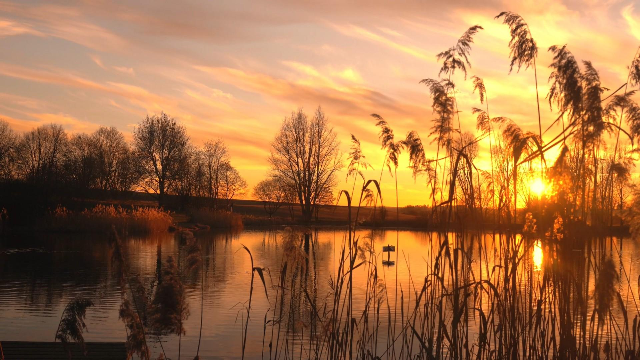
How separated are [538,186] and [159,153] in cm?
4665

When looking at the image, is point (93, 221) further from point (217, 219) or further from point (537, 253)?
point (537, 253)

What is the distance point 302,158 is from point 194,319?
31170 mm

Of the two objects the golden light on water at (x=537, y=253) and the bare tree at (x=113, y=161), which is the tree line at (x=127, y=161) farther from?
the golden light on water at (x=537, y=253)

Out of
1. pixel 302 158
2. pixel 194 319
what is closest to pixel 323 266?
pixel 194 319

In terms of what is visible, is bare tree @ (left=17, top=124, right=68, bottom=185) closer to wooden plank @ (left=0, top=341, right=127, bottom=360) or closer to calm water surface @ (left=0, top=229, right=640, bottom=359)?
calm water surface @ (left=0, top=229, right=640, bottom=359)

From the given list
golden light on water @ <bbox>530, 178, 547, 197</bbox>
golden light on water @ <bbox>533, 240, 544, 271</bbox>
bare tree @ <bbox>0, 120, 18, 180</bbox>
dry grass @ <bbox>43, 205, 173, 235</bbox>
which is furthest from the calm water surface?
bare tree @ <bbox>0, 120, 18, 180</bbox>

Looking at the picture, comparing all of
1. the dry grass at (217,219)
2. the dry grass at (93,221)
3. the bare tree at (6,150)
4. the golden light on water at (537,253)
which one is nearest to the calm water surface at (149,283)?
the golden light on water at (537,253)

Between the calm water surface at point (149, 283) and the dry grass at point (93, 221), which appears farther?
the dry grass at point (93, 221)

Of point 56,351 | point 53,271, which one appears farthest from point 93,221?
point 56,351

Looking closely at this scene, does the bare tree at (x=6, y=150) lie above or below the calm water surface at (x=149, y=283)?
above

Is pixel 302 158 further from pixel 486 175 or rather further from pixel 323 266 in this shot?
pixel 486 175

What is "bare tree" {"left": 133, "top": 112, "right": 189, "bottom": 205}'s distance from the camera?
4816cm

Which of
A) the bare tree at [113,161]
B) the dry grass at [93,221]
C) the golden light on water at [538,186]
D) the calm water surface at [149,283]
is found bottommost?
the calm water surface at [149,283]

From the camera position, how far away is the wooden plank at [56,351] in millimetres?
6566
